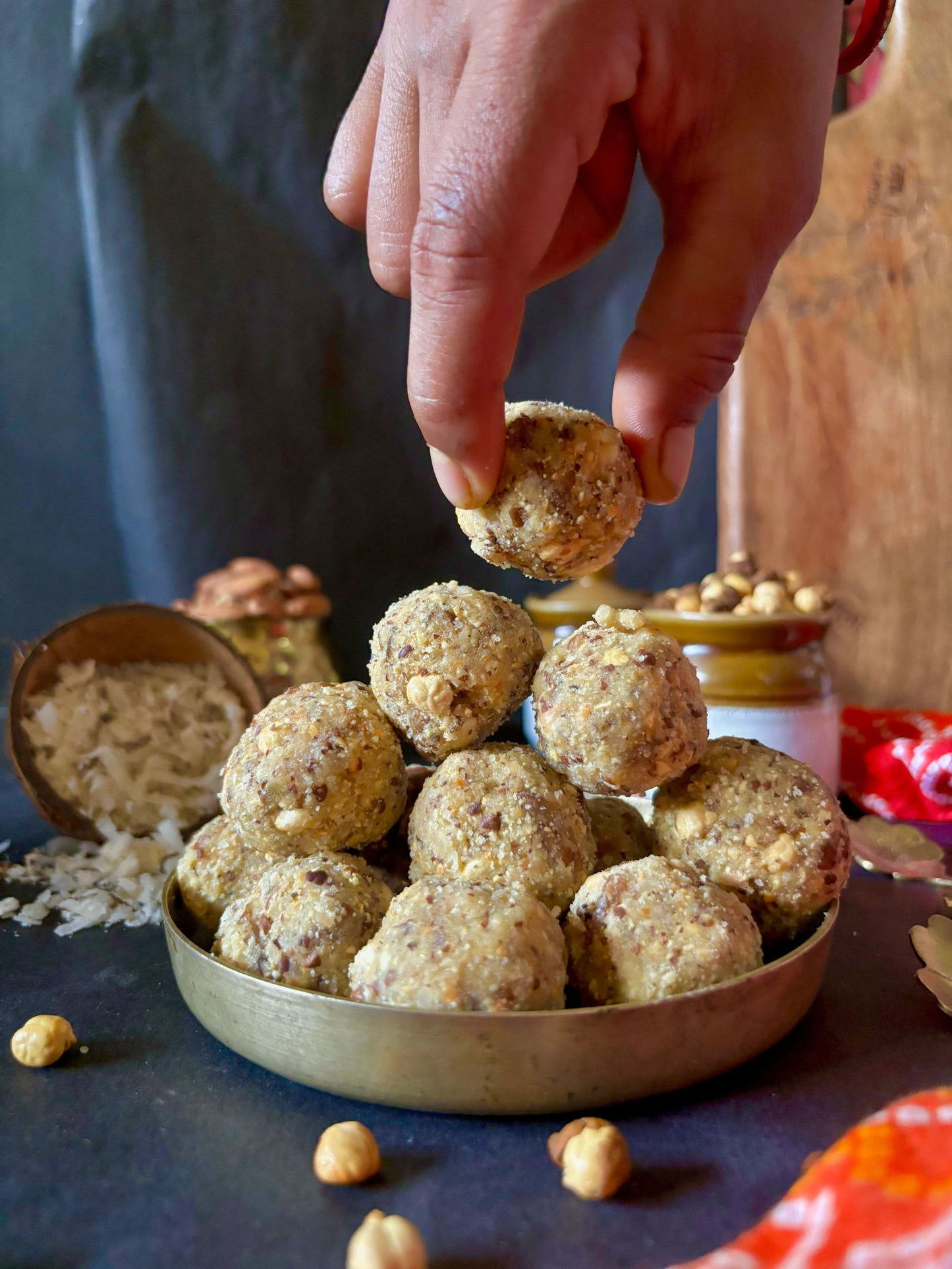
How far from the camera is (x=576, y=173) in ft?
2.22

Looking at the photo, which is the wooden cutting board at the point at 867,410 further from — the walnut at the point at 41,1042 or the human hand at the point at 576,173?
the walnut at the point at 41,1042

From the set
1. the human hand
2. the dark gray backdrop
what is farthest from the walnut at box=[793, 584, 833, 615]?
the human hand

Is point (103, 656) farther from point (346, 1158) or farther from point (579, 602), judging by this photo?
point (346, 1158)

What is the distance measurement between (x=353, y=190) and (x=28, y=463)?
133 cm

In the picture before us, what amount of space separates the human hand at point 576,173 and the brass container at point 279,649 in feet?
2.47

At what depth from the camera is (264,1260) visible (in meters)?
0.57

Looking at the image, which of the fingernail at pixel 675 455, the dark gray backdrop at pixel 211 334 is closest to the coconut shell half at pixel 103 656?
the dark gray backdrop at pixel 211 334

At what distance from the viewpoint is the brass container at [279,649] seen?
160cm

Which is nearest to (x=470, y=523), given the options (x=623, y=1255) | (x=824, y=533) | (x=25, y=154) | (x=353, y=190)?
(x=353, y=190)

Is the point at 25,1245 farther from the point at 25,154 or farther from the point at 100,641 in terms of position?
the point at 25,154

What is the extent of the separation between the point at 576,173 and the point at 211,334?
4.77ft

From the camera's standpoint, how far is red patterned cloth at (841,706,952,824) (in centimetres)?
135

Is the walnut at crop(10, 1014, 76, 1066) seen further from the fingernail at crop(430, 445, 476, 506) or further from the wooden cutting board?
the wooden cutting board

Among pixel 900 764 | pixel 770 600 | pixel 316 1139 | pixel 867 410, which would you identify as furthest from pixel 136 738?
pixel 867 410
